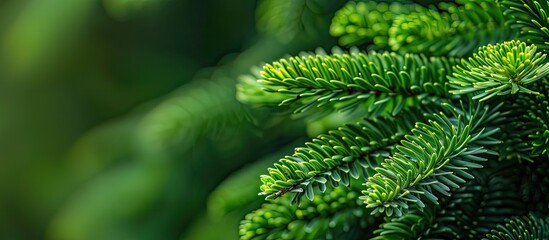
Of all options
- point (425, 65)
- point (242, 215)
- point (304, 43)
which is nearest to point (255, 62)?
point (304, 43)

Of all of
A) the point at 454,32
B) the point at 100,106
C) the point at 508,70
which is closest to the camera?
the point at 508,70

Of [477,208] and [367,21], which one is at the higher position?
[367,21]

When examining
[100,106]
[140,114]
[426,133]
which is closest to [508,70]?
[426,133]

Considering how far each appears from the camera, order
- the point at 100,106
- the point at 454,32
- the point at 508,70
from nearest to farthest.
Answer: the point at 508,70, the point at 454,32, the point at 100,106

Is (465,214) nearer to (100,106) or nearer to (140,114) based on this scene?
(140,114)

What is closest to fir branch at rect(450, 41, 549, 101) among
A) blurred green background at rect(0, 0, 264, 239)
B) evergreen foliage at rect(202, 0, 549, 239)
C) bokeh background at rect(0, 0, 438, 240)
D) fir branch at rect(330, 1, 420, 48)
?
evergreen foliage at rect(202, 0, 549, 239)

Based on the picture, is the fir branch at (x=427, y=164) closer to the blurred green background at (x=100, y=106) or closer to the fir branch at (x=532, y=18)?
the fir branch at (x=532, y=18)

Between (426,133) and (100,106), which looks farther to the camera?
(100,106)

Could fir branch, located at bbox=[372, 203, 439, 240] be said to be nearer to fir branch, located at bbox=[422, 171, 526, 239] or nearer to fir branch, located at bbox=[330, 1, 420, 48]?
fir branch, located at bbox=[422, 171, 526, 239]
